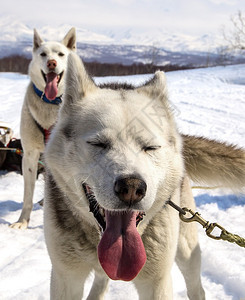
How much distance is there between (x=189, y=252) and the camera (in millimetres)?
2275

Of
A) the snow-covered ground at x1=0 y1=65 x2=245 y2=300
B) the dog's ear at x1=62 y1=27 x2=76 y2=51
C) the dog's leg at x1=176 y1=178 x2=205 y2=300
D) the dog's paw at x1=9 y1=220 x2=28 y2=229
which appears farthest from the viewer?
the dog's ear at x1=62 y1=27 x2=76 y2=51

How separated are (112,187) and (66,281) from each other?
28.6 inches

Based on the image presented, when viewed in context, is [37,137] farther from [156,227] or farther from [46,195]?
[156,227]

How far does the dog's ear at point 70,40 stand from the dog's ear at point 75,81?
2.72 metres

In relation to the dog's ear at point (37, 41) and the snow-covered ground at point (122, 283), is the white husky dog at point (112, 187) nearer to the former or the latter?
the snow-covered ground at point (122, 283)

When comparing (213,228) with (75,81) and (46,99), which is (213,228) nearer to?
(75,81)

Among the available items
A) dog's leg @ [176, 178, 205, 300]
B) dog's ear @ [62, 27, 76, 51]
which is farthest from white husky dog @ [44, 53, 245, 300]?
dog's ear @ [62, 27, 76, 51]

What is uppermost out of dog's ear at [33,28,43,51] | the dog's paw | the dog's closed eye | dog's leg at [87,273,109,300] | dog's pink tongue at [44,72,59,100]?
the dog's closed eye

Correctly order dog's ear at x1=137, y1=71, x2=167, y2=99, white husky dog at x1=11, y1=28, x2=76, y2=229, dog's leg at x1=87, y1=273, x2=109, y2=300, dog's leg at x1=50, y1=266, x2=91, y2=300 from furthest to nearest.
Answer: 1. white husky dog at x1=11, y1=28, x2=76, y2=229
2. dog's leg at x1=87, y1=273, x2=109, y2=300
3. dog's ear at x1=137, y1=71, x2=167, y2=99
4. dog's leg at x1=50, y1=266, x2=91, y2=300

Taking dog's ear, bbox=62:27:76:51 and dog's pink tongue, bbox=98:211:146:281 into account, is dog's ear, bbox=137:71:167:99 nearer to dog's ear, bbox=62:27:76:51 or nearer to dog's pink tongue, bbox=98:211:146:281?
dog's pink tongue, bbox=98:211:146:281

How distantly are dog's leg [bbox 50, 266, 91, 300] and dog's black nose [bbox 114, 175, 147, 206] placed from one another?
0.60m

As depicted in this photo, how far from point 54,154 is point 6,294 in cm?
127

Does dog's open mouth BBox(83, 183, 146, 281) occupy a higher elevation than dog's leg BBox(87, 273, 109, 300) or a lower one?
higher

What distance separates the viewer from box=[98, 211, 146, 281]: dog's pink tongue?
162 cm
